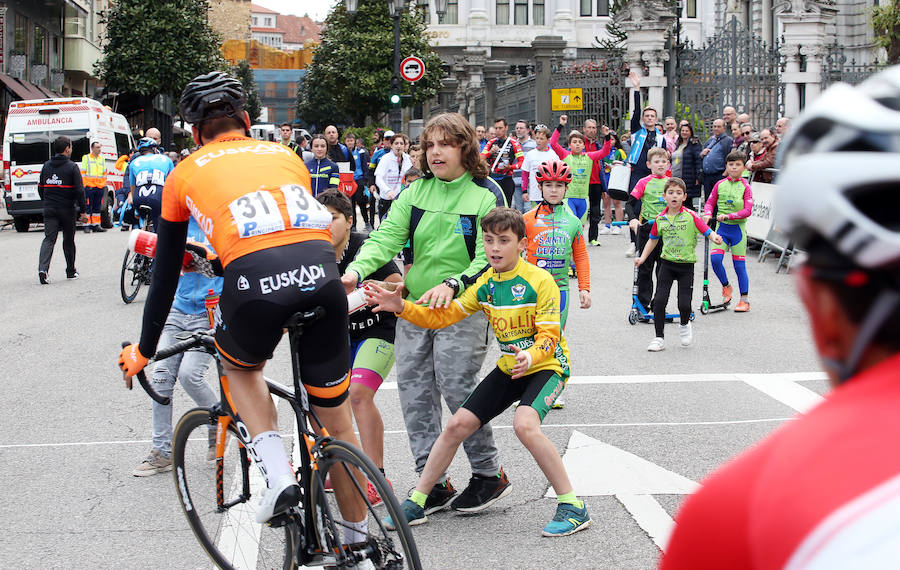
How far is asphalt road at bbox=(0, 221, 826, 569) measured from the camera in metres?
5.02

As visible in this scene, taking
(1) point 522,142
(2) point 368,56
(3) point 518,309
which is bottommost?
(3) point 518,309

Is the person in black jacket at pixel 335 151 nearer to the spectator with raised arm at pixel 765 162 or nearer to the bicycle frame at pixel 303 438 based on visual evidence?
the spectator with raised arm at pixel 765 162

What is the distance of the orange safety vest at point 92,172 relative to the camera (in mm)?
24766

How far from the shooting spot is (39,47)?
4375 cm

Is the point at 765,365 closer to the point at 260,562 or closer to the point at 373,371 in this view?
the point at 373,371

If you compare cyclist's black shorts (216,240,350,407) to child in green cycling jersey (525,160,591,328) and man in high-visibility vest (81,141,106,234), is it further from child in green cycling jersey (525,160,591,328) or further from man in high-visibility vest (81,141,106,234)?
man in high-visibility vest (81,141,106,234)

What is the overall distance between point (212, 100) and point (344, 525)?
162cm

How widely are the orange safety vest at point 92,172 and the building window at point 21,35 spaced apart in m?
17.4

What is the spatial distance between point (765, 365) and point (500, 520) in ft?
15.7

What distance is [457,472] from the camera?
6238mm

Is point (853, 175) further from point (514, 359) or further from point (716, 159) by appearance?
point (716, 159)

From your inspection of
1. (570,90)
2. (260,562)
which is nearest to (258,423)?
(260,562)

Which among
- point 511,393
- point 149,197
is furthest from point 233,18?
point 511,393

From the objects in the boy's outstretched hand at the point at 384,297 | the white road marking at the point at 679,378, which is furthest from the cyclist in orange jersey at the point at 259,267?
the white road marking at the point at 679,378
